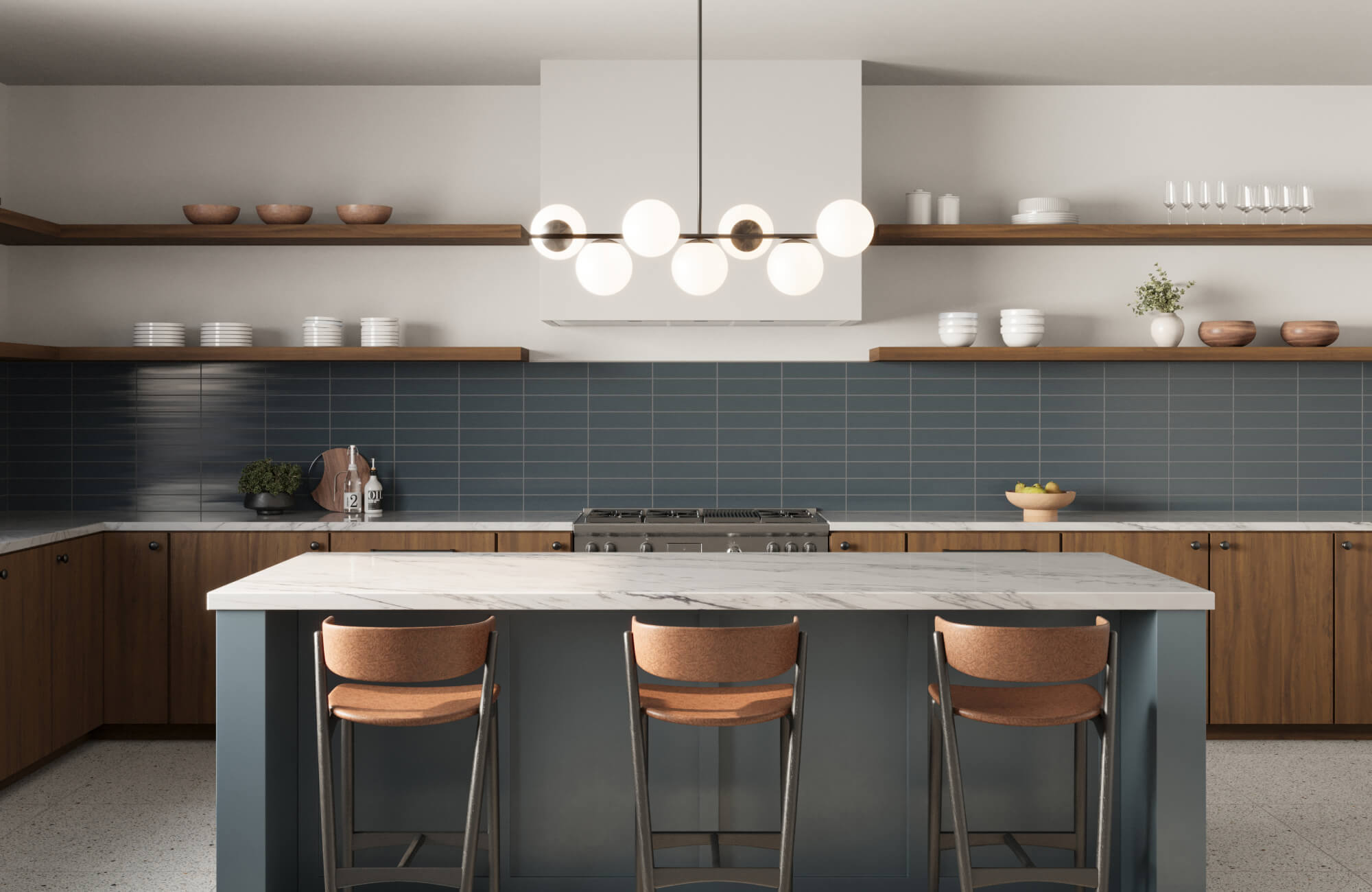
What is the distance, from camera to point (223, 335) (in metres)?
4.34

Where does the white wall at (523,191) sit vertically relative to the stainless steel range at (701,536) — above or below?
above

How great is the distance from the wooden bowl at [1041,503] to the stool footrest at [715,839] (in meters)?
2.20

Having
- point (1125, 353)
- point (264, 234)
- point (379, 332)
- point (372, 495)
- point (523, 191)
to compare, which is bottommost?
point (372, 495)

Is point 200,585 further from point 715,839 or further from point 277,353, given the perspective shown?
point 715,839

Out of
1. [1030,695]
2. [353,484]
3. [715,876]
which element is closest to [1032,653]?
[1030,695]

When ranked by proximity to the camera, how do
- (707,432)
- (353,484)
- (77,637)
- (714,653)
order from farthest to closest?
(707,432) → (353,484) → (77,637) → (714,653)

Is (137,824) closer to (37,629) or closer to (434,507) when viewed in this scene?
(37,629)

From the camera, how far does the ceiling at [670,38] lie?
145 inches

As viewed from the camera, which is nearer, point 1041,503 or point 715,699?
point 715,699

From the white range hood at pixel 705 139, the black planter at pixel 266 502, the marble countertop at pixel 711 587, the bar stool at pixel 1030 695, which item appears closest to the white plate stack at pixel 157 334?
the black planter at pixel 266 502

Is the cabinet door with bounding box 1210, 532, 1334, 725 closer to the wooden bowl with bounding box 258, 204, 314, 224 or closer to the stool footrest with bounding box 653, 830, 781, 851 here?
the stool footrest with bounding box 653, 830, 781, 851

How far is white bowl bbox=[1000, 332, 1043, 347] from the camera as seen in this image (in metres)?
4.35

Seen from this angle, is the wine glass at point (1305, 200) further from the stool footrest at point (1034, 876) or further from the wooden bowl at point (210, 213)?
the wooden bowl at point (210, 213)

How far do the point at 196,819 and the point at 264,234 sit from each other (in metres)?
2.32
